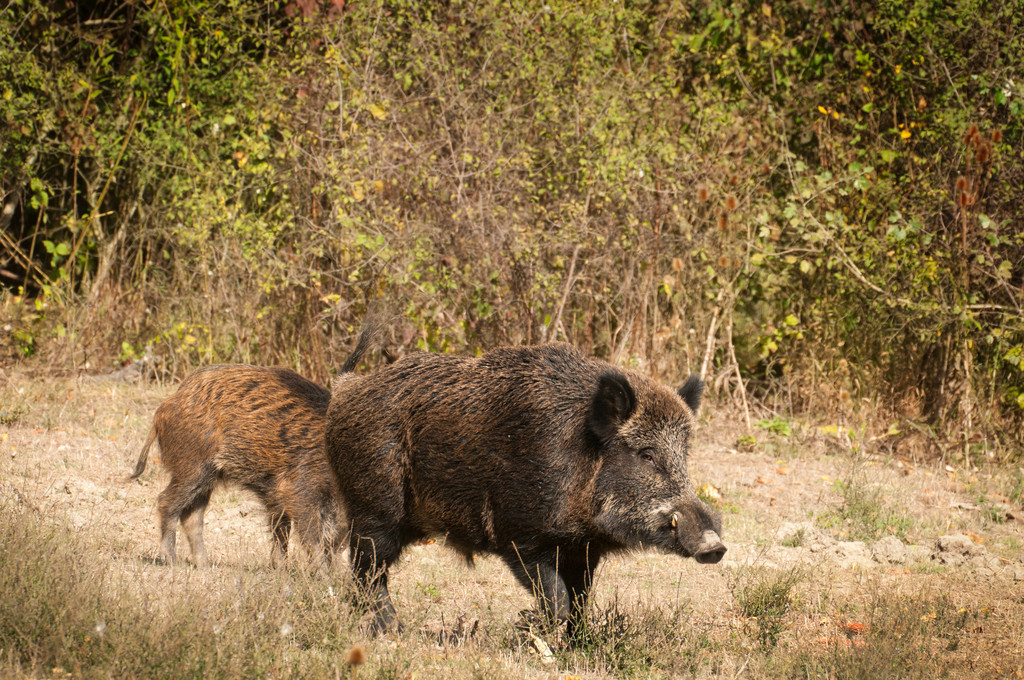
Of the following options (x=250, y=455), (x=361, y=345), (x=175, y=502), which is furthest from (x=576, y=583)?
(x=175, y=502)

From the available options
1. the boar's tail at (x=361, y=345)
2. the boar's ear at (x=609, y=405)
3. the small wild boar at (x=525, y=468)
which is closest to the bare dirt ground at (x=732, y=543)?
the small wild boar at (x=525, y=468)

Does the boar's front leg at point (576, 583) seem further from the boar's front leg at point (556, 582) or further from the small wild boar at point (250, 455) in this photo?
the small wild boar at point (250, 455)

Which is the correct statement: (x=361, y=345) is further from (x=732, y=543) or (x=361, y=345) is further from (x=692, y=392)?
(x=732, y=543)

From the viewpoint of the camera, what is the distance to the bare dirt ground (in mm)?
4590

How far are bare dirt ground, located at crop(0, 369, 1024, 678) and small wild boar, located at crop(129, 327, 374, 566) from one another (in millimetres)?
282

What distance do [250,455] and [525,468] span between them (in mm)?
2106

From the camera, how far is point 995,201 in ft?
26.1

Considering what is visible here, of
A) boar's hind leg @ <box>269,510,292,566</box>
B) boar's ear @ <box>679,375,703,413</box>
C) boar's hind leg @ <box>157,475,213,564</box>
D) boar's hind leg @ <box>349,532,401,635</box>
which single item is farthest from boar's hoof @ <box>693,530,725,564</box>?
boar's hind leg @ <box>157,475,213,564</box>

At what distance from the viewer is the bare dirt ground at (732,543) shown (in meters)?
4.59

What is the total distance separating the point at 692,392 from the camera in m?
4.76

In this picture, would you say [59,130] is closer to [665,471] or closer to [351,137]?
[351,137]

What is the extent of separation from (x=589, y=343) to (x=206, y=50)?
4.40 m

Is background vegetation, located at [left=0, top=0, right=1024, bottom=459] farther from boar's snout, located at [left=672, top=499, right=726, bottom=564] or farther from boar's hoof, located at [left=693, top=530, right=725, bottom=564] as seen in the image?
boar's hoof, located at [left=693, top=530, right=725, bottom=564]

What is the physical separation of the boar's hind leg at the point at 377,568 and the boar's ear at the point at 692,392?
4.98 feet
